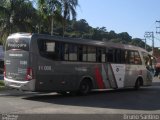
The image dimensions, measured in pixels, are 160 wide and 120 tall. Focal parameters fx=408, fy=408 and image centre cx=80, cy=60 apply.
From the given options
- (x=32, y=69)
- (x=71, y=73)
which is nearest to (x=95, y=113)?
(x=32, y=69)

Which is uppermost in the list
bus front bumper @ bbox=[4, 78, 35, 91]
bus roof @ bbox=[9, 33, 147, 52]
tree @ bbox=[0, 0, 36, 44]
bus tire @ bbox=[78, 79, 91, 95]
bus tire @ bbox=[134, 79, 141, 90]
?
tree @ bbox=[0, 0, 36, 44]

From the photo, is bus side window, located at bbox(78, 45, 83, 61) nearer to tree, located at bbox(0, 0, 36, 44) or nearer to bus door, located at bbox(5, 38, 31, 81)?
bus door, located at bbox(5, 38, 31, 81)

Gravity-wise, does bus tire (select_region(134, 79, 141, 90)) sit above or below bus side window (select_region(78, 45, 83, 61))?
below

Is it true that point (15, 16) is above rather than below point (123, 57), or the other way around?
above

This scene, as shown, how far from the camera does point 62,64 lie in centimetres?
1966

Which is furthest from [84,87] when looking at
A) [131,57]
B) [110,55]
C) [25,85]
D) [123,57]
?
[131,57]

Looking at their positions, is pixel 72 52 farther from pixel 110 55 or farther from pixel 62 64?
pixel 110 55

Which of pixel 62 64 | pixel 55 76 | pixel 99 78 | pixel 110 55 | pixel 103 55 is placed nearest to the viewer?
pixel 55 76

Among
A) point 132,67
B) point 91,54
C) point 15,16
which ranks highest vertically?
point 15,16

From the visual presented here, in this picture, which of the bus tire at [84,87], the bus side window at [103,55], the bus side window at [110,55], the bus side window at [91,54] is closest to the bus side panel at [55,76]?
the bus tire at [84,87]

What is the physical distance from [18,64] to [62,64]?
2.19 m

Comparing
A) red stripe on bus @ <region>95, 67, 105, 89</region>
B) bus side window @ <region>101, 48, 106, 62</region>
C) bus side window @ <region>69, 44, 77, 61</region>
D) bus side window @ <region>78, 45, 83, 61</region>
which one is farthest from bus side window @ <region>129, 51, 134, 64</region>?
bus side window @ <region>69, 44, 77, 61</region>

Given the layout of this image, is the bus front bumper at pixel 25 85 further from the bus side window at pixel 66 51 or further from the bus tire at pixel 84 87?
Answer: the bus tire at pixel 84 87

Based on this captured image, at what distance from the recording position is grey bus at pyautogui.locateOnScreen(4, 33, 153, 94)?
18.4m
